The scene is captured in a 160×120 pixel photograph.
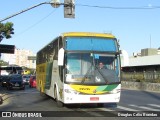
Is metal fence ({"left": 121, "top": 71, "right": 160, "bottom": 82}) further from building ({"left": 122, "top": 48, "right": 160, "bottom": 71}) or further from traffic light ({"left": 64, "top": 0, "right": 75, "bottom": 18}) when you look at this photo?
traffic light ({"left": 64, "top": 0, "right": 75, "bottom": 18})

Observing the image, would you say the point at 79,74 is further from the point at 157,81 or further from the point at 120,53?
the point at 157,81

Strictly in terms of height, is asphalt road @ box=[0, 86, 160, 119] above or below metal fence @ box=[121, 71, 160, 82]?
below

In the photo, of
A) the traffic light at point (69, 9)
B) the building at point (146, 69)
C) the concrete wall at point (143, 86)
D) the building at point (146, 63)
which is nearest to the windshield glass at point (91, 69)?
the traffic light at point (69, 9)

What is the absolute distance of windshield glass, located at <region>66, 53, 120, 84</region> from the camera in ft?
55.8

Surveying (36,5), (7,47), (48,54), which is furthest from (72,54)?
(7,47)

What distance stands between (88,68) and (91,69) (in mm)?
136

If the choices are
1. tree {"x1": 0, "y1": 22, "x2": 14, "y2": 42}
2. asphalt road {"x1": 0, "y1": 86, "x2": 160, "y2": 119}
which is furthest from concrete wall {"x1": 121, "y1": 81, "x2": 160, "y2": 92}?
asphalt road {"x1": 0, "y1": 86, "x2": 160, "y2": 119}

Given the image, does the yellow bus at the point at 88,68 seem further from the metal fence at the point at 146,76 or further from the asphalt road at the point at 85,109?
the metal fence at the point at 146,76

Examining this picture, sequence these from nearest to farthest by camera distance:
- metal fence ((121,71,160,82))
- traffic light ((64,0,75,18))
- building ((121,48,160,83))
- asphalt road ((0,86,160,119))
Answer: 1. asphalt road ((0,86,160,119))
2. traffic light ((64,0,75,18))
3. metal fence ((121,71,160,82))
4. building ((121,48,160,83))

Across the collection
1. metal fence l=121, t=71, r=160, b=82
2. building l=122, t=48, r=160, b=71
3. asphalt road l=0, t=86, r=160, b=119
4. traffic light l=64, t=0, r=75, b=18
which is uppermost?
traffic light l=64, t=0, r=75, b=18

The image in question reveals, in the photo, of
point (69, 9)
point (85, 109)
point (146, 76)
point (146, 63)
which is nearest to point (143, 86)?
point (146, 76)

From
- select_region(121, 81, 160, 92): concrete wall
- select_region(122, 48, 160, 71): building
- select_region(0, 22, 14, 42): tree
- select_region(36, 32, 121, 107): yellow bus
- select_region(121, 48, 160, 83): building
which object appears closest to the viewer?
select_region(36, 32, 121, 107): yellow bus

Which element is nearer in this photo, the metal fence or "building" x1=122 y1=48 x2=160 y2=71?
the metal fence

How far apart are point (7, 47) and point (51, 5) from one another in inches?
1094
